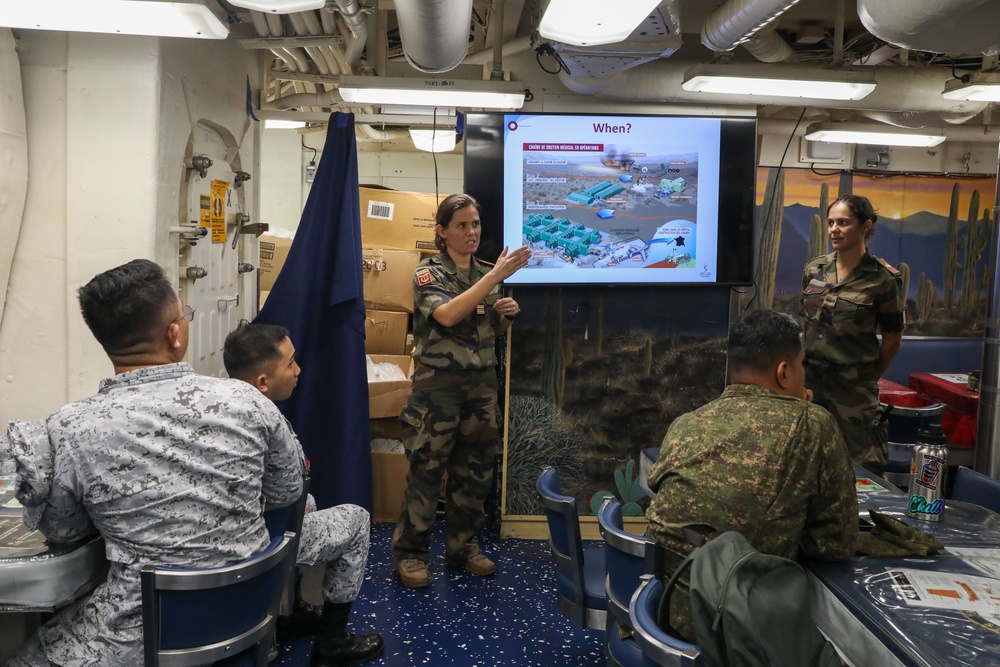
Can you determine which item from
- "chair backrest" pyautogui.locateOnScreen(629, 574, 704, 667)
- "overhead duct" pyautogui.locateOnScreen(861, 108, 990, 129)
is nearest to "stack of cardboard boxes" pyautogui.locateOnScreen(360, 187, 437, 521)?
"chair backrest" pyautogui.locateOnScreen(629, 574, 704, 667)

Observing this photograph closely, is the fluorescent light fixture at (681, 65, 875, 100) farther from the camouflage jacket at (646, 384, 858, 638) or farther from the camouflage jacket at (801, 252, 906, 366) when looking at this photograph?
the camouflage jacket at (646, 384, 858, 638)

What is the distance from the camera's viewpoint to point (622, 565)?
2.05 meters

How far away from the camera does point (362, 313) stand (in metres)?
3.64

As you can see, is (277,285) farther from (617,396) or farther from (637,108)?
(637,108)

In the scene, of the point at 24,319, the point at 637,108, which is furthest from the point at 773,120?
the point at 24,319

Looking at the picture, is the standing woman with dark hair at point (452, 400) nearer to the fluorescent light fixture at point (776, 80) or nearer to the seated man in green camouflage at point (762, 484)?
the fluorescent light fixture at point (776, 80)

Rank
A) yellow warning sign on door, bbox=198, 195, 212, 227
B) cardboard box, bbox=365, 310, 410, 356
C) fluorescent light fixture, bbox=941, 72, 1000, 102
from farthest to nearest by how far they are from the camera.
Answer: cardboard box, bbox=365, 310, 410, 356
fluorescent light fixture, bbox=941, 72, 1000, 102
yellow warning sign on door, bbox=198, 195, 212, 227

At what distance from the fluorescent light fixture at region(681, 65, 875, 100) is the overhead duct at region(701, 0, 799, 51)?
131mm

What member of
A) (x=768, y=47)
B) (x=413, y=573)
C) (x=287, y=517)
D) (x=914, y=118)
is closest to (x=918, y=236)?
(x=914, y=118)

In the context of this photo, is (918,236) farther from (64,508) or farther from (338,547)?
(64,508)

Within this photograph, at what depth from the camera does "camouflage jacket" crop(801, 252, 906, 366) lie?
136 inches

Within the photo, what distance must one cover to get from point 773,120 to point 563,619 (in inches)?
177

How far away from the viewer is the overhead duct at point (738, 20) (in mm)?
2863

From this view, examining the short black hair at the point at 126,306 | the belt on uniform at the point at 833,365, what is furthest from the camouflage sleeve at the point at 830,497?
the belt on uniform at the point at 833,365
